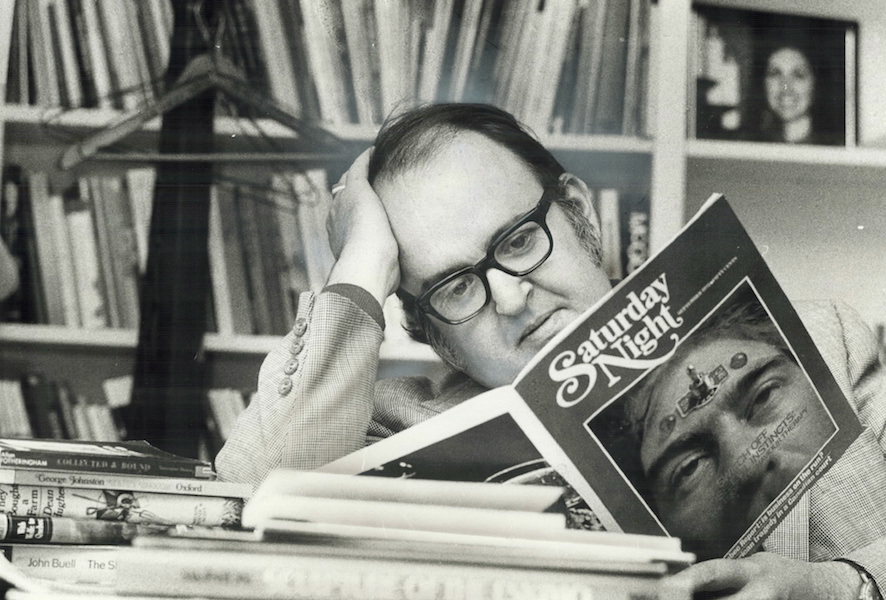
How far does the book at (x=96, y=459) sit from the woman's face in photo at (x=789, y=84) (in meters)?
0.88

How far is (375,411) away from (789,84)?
0.70 m

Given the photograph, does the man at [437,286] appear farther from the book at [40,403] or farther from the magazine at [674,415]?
the book at [40,403]

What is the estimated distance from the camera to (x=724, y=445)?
1083 millimetres

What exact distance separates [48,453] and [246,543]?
0.94ft

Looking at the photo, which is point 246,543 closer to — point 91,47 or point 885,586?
point 91,47

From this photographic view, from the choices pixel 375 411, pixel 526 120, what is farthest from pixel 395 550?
pixel 526 120

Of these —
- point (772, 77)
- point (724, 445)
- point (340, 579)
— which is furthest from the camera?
Result: point (772, 77)

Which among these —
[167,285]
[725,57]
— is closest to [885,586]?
[725,57]

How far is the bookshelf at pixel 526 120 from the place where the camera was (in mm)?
1137

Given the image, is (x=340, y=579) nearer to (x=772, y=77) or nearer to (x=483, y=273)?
(x=483, y=273)

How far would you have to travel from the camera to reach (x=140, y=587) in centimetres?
96

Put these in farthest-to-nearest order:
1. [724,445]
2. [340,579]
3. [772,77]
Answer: [772,77]
[724,445]
[340,579]

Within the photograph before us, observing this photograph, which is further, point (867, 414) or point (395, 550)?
point (867, 414)

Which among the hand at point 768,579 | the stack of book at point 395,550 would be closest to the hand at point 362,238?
the stack of book at point 395,550
